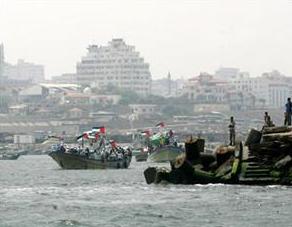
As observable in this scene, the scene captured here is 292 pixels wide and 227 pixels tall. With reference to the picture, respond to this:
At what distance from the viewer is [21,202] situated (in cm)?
5200

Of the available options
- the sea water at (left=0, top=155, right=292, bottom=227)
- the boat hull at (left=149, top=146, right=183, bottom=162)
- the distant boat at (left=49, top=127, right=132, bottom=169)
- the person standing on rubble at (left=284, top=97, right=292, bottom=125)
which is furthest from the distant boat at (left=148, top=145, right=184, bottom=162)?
the sea water at (left=0, top=155, right=292, bottom=227)

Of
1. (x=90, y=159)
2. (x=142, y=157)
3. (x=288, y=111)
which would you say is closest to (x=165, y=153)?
(x=142, y=157)

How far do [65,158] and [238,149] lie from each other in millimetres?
53948

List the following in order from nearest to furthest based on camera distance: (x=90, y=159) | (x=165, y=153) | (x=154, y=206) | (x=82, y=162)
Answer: (x=154, y=206)
(x=82, y=162)
(x=90, y=159)
(x=165, y=153)

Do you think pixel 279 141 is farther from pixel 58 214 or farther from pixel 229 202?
pixel 58 214

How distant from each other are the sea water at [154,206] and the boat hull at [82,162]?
162 feet

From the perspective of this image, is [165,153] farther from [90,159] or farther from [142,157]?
[90,159]

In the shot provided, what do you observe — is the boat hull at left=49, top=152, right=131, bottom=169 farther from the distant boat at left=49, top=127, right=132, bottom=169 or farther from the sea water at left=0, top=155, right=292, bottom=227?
the sea water at left=0, top=155, right=292, bottom=227

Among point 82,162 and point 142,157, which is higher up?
point 82,162

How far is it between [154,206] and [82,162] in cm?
6162

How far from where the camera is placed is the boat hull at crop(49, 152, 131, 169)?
109 meters

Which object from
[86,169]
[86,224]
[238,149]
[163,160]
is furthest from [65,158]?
[86,224]

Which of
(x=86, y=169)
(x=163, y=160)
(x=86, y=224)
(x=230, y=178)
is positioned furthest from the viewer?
(x=163, y=160)

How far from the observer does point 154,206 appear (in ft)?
158
